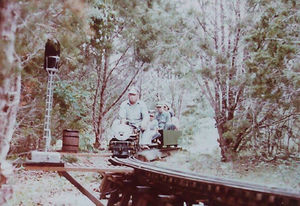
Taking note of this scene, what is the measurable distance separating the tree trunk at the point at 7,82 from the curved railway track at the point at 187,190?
157 centimetres

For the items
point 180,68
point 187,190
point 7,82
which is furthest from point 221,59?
point 7,82

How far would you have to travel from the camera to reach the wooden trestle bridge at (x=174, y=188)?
2955mm

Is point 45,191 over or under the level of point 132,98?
under

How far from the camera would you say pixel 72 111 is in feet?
25.8

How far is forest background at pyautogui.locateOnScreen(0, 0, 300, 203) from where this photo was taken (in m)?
6.41

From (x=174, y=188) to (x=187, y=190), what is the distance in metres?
0.42

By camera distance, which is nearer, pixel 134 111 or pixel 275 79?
pixel 134 111

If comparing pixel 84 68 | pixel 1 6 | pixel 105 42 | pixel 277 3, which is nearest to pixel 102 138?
pixel 84 68

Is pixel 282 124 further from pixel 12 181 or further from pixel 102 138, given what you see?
pixel 12 181

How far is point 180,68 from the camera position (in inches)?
446

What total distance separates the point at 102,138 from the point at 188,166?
252cm

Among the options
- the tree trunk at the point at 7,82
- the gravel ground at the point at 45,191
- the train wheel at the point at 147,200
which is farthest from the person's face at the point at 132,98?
the tree trunk at the point at 7,82

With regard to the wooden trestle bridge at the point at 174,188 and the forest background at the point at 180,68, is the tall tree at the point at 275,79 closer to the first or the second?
the forest background at the point at 180,68

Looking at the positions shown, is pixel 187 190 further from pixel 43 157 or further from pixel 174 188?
pixel 43 157
